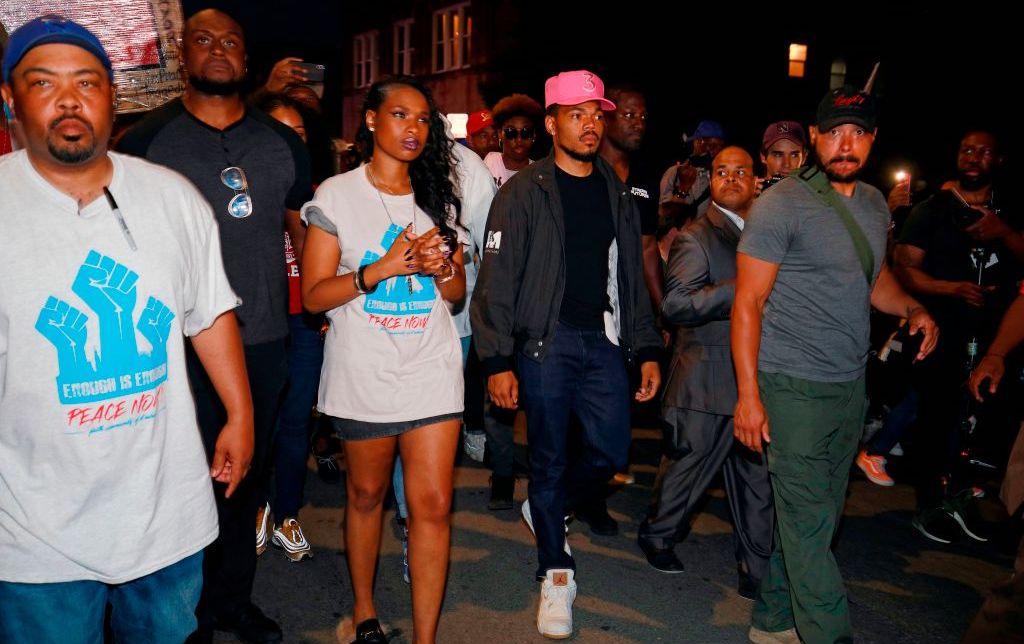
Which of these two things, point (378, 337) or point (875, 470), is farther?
point (875, 470)

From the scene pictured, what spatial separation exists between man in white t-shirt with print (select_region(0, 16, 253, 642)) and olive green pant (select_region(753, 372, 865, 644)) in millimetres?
2429

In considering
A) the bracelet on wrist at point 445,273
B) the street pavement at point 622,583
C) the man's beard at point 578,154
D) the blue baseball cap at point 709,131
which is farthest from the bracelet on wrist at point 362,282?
the blue baseball cap at point 709,131

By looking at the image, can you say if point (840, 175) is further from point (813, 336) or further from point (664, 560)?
point (664, 560)

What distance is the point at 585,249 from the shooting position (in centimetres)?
405

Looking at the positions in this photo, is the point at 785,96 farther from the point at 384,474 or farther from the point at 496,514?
the point at 384,474

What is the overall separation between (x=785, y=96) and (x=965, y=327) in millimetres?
18187

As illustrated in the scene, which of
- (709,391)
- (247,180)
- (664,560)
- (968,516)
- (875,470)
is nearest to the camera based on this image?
(247,180)

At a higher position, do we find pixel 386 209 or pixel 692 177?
pixel 692 177

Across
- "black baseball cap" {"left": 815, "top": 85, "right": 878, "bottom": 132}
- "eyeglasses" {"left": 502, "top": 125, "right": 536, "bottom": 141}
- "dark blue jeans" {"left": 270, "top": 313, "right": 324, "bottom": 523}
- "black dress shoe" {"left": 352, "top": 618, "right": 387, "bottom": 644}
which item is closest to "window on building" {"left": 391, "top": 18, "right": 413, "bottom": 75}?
"eyeglasses" {"left": 502, "top": 125, "right": 536, "bottom": 141}

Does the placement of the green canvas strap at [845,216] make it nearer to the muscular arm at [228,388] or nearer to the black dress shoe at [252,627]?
the muscular arm at [228,388]

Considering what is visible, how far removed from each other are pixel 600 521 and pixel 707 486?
89 cm

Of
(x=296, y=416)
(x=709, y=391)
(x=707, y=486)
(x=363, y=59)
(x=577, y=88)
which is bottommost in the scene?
(x=707, y=486)

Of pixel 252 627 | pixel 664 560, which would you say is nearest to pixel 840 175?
pixel 664 560

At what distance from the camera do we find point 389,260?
122 inches
